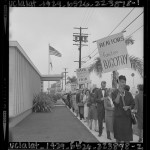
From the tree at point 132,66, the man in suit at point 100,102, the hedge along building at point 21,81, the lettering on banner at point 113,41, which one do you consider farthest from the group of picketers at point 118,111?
the hedge along building at point 21,81

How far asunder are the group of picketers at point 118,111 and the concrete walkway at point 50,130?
0.54 ft

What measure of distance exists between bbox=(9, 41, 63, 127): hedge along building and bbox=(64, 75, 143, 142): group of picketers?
69cm

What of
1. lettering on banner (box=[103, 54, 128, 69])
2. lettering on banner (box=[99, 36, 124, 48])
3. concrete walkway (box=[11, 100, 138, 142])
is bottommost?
concrete walkway (box=[11, 100, 138, 142])

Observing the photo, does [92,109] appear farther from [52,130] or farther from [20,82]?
[20,82]

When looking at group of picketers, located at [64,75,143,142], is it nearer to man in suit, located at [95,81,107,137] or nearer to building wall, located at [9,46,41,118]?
man in suit, located at [95,81,107,137]

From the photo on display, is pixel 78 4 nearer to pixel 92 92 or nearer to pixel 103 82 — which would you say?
pixel 103 82

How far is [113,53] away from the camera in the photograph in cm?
415

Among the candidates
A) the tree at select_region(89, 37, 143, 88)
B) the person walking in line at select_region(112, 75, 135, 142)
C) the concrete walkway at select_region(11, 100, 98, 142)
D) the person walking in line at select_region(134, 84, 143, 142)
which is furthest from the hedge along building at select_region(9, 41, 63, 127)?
the person walking in line at select_region(134, 84, 143, 142)

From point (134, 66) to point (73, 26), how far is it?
0.95 metres

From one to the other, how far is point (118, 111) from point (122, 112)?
0.22ft

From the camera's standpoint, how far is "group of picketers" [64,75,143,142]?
403cm

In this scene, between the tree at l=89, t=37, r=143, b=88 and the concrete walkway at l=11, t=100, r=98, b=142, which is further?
the concrete walkway at l=11, t=100, r=98, b=142

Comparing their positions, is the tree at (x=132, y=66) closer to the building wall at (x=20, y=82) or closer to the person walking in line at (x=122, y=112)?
the person walking in line at (x=122, y=112)

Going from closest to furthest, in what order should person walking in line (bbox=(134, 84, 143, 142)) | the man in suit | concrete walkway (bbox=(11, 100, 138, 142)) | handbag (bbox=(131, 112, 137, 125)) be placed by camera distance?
person walking in line (bbox=(134, 84, 143, 142)), concrete walkway (bbox=(11, 100, 138, 142)), handbag (bbox=(131, 112, 137, 125)), the man in suit
